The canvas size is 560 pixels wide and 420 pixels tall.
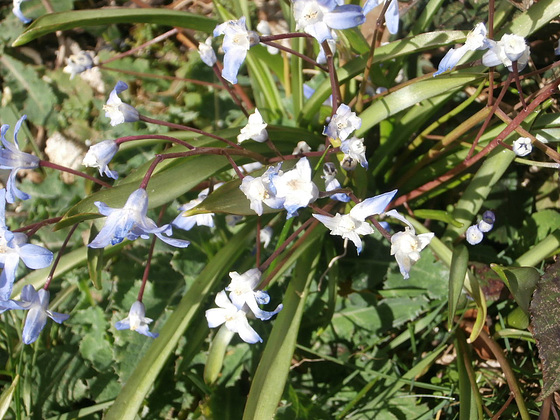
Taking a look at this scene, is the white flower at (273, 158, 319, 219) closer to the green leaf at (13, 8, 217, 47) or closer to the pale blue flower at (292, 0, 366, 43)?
the pale blue flower at (292, 0, 366, 43)

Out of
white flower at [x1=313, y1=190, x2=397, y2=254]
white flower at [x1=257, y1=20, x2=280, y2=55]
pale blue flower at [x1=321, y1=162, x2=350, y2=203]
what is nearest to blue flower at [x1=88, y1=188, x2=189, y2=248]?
white flower at [x1=313, y1=190, x2=397, y2=254]

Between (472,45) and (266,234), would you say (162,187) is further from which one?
(472,45)

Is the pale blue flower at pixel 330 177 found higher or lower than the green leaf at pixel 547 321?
higher

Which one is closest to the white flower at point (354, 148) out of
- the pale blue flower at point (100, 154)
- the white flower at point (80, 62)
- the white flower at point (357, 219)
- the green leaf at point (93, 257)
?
the white flower at point (357, 219)

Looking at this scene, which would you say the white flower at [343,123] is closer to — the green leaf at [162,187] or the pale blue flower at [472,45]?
the pale blue flower at [472,45]

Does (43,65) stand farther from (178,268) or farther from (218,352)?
(218,352)

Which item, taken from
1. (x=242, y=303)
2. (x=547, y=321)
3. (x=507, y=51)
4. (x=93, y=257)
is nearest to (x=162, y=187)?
Result: (x=93, y=257)

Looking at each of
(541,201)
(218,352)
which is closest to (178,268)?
(218,352)
